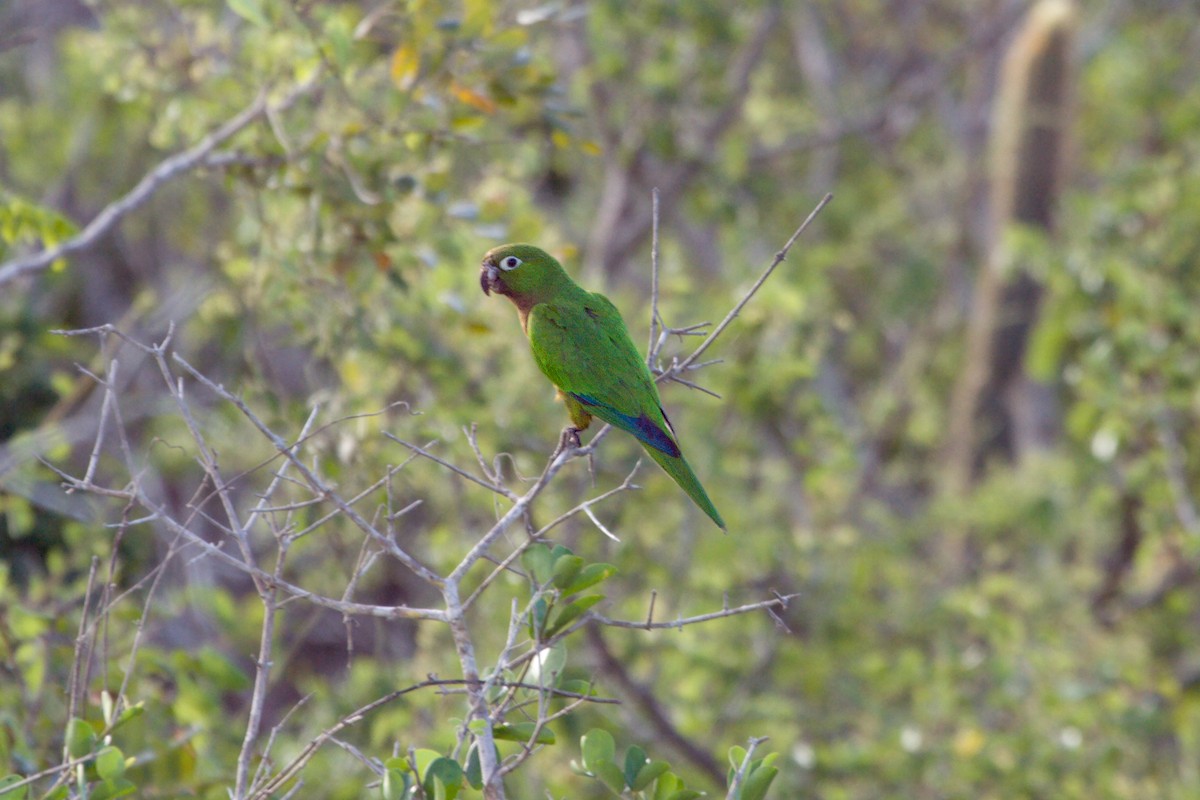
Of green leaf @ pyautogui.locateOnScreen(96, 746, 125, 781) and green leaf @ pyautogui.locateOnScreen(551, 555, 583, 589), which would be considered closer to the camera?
green leaf @ pyautogui.locateOnScreen(551, 555, 583, 589)

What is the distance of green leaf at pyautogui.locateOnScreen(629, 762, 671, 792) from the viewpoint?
2.88 metres

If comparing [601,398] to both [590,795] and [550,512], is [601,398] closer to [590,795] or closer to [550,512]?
[550,512]

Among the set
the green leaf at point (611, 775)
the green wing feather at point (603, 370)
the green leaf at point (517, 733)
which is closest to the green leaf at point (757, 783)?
the green leaf at point (611, 775)

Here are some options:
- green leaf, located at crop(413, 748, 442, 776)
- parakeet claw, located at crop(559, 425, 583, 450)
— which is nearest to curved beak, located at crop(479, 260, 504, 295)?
parakeet claw, located at crop(559, 425, 583, 450)

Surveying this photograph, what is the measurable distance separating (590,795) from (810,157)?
310 inches

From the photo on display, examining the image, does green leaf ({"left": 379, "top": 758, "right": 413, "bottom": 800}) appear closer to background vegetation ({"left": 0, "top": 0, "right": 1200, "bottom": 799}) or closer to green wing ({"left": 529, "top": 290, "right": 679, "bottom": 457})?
background vegetation ({"left": 0, "top": 0, "right": 1200, "bottom": 799})

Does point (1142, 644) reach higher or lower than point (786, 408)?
lower

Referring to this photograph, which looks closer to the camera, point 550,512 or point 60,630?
point 60,630

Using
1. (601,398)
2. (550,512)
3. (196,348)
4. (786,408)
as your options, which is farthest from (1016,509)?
(196,348)

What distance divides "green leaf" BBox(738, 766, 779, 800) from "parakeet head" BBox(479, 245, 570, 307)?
6.74ft

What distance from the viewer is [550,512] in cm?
597

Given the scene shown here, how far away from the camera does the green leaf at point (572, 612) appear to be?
9.30ft

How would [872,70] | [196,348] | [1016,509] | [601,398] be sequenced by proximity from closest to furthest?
1. [601,398]
2. [1016,509]
3. [196,348]
4. [872,70]

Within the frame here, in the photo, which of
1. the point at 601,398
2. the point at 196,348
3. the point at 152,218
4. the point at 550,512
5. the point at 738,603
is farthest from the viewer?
the point at 152,218
